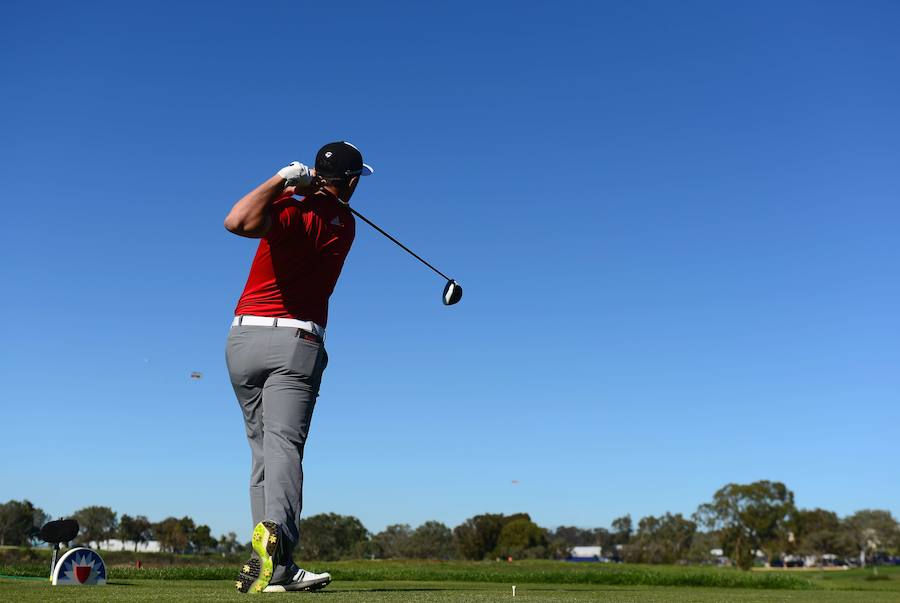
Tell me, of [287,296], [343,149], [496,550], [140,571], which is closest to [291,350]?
[287,296]

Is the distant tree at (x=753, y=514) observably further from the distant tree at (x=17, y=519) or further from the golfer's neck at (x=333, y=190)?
the golfer's neck at (x=333, y=190)

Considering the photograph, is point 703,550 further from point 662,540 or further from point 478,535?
point 478,535

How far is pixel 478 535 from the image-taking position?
13075 cm

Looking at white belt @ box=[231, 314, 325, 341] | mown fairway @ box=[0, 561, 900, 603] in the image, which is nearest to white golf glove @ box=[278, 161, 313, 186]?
white belt @ box=[231, 314, 325, 341]

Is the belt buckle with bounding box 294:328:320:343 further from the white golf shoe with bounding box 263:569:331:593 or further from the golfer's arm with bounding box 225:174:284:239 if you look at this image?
the white golf shoe with bounding box 263:569:331:593

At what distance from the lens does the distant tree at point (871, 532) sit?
449ft

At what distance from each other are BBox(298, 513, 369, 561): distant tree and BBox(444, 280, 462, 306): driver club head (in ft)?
322

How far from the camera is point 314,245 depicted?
5559mm

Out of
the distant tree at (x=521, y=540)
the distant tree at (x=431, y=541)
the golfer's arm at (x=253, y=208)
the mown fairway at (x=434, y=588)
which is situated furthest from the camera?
the distant tree at (x=431, y=541)

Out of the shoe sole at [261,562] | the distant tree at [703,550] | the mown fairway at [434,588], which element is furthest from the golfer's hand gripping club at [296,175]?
the distant tree at [703,550]

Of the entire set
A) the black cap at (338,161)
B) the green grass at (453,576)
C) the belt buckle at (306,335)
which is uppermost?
the black cap at (338,161)

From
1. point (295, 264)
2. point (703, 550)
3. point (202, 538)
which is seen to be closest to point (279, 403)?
point (295, 264)

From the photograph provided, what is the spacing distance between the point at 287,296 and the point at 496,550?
5147 inches

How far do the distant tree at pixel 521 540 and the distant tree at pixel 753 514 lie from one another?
2778 cm
